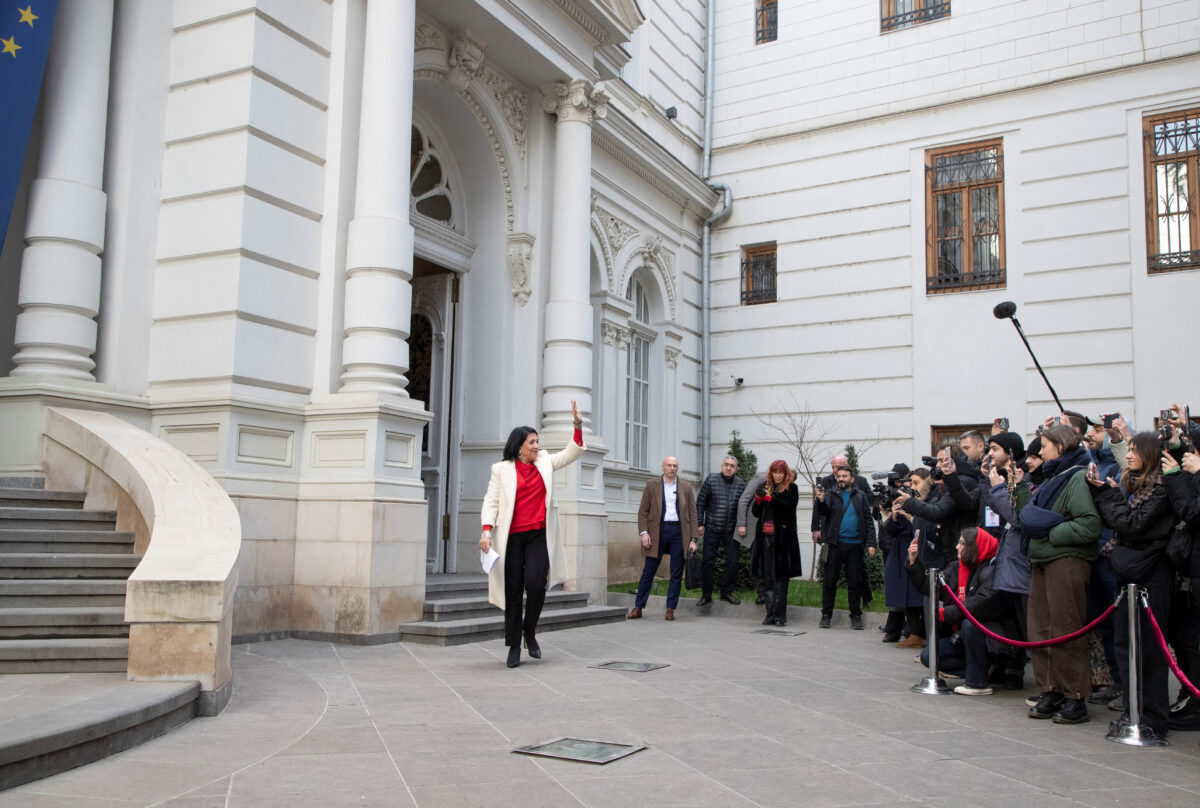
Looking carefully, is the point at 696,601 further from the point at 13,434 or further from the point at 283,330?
the point at 13,434

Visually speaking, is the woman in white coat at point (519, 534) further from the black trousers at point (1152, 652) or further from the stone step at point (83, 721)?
Result: the black trousers at point (1152, 652)

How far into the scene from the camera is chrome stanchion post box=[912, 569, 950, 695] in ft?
24.1

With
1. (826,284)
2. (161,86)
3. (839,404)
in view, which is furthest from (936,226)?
(161,86)

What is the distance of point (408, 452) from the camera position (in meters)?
9.89

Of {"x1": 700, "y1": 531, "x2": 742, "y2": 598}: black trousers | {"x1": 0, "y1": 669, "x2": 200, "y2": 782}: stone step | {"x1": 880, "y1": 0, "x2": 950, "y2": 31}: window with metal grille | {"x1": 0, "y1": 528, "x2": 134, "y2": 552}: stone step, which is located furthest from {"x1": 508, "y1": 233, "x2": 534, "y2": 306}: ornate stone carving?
{"x1": 880, "y1": 0, "x2": 950, "y2": 31}: window with metal grille

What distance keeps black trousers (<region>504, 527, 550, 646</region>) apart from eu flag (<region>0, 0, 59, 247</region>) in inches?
195

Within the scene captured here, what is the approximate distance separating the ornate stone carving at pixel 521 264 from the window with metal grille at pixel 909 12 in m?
9.28

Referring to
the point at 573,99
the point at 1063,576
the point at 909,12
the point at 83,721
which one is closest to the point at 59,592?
the point at 83,721

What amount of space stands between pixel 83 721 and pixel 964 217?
1629 cm

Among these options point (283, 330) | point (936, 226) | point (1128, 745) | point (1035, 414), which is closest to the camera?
point (1128, 745)

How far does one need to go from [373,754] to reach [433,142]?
32.4 ft

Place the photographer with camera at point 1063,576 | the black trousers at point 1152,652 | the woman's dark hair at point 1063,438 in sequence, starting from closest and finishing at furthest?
the black trousers at point 1152,652 < the photographer with camera at point 1063,576 < the woman's dark hair at point 1063,438

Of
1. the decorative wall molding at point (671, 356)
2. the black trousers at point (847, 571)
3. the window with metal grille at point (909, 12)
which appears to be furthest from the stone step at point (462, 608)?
the window with metal grille at point (909, 12)

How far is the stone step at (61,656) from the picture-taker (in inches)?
239
